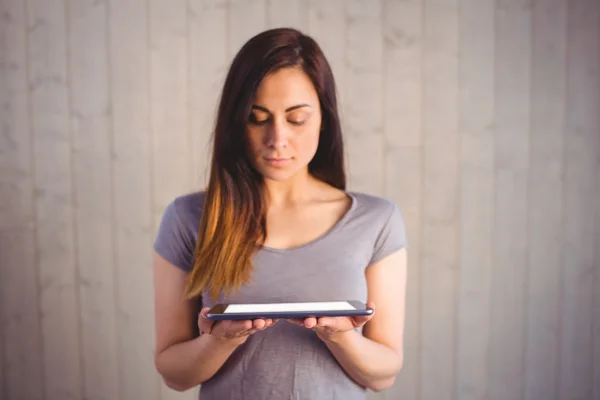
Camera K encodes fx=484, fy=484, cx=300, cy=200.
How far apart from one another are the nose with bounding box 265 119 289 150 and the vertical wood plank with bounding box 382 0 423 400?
0.86 meters

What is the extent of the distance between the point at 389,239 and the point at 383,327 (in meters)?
0.19

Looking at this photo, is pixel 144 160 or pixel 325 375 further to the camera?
pixel 144 160

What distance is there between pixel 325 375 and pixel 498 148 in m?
1.19

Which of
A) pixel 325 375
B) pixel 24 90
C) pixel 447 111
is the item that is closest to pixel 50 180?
pixel 24 90

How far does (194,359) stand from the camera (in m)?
0.94

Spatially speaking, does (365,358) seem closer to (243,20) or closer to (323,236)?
(323,236)

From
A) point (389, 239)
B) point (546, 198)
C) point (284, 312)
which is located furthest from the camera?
point (546, 198)

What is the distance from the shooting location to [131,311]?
5.68 ft

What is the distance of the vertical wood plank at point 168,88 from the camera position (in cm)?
169

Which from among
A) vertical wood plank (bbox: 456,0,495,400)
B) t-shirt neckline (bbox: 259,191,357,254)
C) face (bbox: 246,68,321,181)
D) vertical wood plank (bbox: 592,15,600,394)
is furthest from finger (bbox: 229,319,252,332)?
vertical wood plank (bbox: 592,15,600,394)

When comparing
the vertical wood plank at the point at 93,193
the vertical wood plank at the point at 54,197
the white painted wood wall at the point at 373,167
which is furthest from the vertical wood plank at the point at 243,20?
the vertical wood plank at the point at 54,197

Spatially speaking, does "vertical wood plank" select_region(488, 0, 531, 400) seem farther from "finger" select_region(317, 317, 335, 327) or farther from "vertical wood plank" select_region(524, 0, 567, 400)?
"finger" select_region(317, 317, 335, 327)

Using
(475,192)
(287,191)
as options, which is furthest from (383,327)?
(475,192)

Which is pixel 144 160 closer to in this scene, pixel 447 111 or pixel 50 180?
pixel 50 180
